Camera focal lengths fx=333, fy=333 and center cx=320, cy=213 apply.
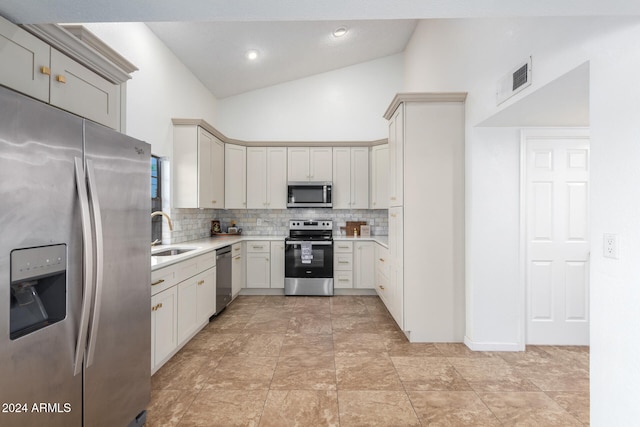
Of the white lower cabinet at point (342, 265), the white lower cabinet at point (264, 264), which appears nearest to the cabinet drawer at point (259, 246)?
the white lower cabinet at point (264, 264)

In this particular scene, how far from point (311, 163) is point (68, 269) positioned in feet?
13.9

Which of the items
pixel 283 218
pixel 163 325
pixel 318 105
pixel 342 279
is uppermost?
pixel 318 105

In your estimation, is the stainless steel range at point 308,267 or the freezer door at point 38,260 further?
the stainless steel range at point 308,267

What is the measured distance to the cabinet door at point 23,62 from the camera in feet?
4.17

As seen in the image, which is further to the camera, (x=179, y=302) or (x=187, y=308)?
(x=187, y=308)

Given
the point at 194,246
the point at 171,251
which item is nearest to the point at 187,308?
the point at 171,251

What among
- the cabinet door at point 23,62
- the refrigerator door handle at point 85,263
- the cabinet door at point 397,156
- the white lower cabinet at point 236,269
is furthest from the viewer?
the white lower cabinet at point 236,269

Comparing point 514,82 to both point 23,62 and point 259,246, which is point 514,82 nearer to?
point 23,62

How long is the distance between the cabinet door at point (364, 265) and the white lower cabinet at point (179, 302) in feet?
7.09

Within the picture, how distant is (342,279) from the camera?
16.7ft

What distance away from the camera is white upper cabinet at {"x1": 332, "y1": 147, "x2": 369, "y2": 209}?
5348mm

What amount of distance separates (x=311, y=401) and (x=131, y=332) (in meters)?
1.24

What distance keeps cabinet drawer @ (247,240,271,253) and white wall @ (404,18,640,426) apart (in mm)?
2945

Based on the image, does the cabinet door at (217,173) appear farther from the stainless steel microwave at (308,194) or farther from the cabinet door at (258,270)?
the stainless steel microwave at (308,194)
